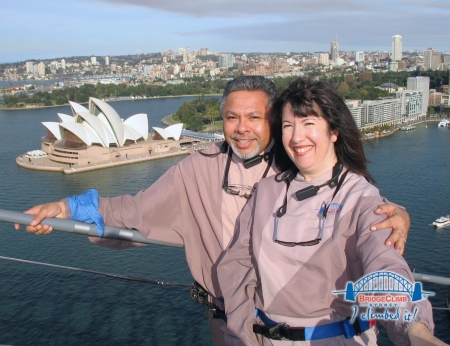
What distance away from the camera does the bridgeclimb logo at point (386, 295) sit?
0.34 metres

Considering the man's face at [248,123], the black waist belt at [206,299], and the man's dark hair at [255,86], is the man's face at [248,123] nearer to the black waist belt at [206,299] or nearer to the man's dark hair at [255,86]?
the man's dark hair at [255,86]

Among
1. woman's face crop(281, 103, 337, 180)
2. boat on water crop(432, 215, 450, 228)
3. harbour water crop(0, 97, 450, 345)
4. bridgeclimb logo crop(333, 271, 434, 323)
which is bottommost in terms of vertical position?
harbour water crop(0, 97, 450, 345)

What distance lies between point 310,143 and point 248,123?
0.12 m

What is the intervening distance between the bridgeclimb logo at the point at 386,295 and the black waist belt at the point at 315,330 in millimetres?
72

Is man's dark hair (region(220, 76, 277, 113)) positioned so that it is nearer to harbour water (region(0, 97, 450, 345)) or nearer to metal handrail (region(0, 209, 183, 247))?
metal handrail (region(0, 209, 183, 247))

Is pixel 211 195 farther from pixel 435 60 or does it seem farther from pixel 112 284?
pixel 435 60

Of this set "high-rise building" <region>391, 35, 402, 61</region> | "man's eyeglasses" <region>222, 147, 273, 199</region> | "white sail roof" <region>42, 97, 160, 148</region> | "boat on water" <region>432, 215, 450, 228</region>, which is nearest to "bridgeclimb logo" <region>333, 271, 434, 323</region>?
"man's eyeglasses" <region>222, 147, 273, 199</region>

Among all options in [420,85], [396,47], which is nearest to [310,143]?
[420,85]

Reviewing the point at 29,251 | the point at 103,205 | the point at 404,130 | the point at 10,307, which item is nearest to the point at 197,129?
the point at 404,130

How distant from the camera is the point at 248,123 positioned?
588 mm

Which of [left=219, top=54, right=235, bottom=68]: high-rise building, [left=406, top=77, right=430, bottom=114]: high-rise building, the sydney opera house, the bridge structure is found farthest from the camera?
[left=219, top=54, right=235, bottom=68]: high-rise building

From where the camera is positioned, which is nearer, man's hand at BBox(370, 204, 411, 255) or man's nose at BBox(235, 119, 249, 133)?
man's hand at BBox(370, 204, 411, 255)

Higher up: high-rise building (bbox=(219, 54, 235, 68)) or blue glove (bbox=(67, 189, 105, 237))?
high-rise building (bbox=(219, 54, 235, 68))

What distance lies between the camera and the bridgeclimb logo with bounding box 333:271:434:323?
1.12 ft
